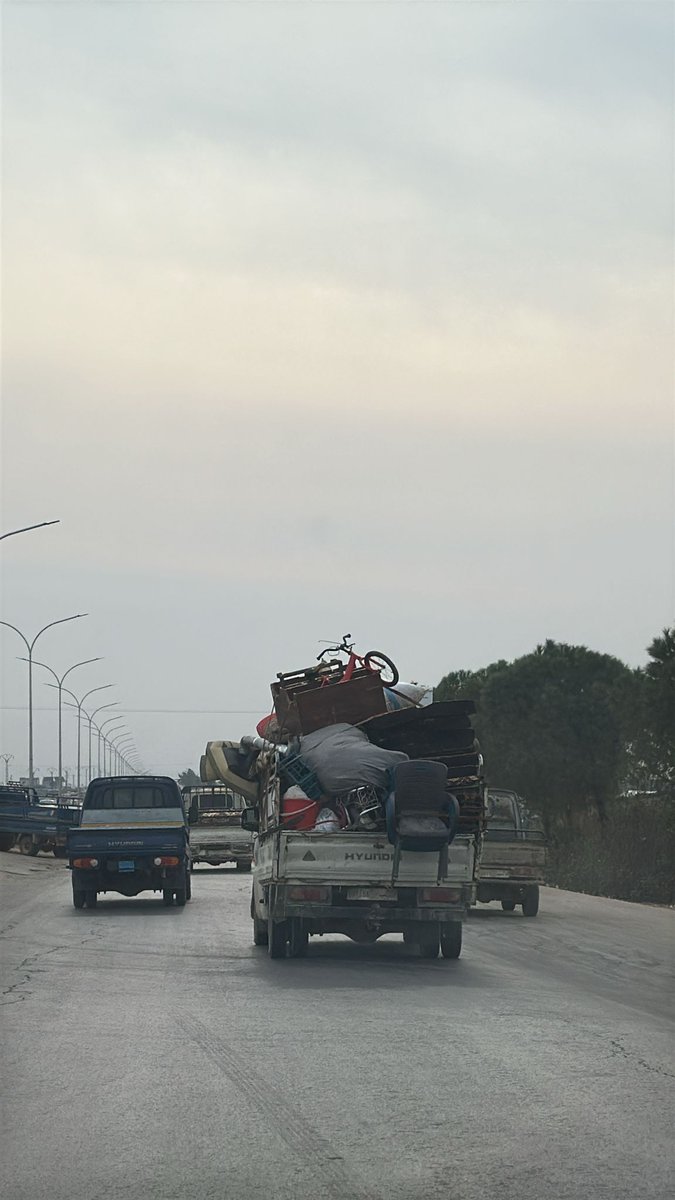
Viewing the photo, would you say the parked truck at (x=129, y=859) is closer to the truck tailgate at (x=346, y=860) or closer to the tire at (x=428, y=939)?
the tire at (x=428, y=939)

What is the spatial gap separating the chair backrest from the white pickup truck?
2.14 ft

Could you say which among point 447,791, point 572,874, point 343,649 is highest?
point 343,649

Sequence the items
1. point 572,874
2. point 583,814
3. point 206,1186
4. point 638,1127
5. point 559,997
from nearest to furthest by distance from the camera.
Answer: point 206,1186, point 638,1127, point 559,997, point 572,874, point 583,814

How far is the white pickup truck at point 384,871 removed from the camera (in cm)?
1759

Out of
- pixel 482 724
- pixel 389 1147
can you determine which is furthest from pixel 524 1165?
pixel 482 724

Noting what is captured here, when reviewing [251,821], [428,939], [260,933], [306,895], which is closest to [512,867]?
[251,821]

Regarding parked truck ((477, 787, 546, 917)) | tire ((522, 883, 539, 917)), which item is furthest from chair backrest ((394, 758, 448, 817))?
tire ((522, 883, 539, 917))

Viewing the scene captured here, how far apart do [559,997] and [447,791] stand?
3.73m

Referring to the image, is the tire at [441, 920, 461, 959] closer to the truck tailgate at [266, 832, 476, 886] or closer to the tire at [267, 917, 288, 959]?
the truck tailgate at [266, 832, 476, 886]

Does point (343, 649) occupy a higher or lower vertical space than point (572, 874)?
higher

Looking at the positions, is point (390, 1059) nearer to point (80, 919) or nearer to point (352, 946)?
point (352, 946)

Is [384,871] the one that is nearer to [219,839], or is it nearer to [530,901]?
[530,901]

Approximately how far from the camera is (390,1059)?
10.7 m

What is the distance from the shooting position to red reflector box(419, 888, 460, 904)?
1777 centimetres
